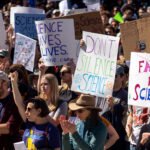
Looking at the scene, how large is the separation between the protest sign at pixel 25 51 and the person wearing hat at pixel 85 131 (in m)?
3.24

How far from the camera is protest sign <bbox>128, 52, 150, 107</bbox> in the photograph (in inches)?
285

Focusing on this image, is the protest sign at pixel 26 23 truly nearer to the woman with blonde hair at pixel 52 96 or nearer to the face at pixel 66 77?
the face at pixel 66 77

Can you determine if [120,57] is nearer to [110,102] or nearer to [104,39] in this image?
[104,39]

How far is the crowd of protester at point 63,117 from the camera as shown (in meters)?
6.26

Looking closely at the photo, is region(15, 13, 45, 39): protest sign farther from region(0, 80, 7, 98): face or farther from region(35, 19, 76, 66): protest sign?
region(0, 80, 7, 98): face

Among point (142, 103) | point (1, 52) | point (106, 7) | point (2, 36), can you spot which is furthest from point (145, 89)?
point (106, 7)

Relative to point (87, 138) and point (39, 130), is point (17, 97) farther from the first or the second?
point (87, 138)

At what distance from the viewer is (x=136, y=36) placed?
28.7 ft

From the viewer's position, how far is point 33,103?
6.67 m

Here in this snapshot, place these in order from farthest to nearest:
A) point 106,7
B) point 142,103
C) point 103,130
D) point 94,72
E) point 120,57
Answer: point 106,7 < point 120,57 < point 94,72 < point 142,103 < point 103,130

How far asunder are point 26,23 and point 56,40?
1.54 meters

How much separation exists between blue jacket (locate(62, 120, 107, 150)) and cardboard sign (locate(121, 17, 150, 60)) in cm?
247

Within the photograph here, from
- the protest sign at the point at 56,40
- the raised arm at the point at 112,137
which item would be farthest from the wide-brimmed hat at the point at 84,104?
the protest sign at the point at 56,40

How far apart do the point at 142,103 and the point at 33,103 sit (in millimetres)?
1178
